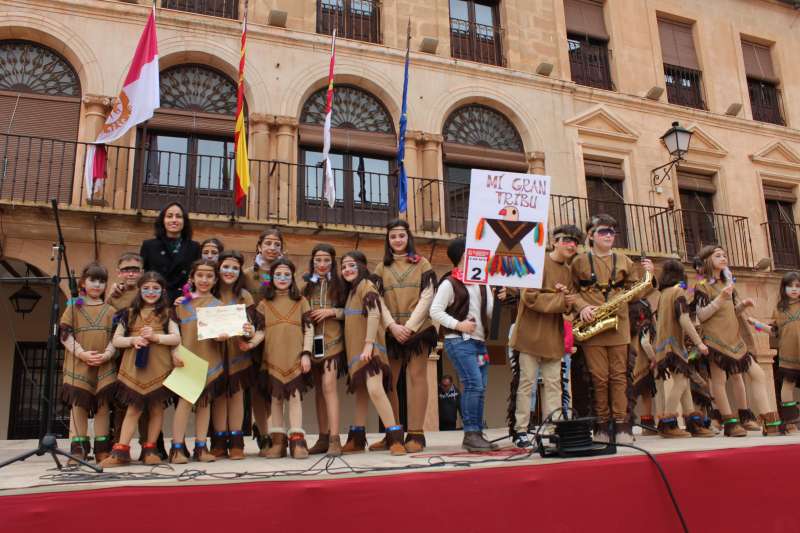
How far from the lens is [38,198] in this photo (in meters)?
9.67

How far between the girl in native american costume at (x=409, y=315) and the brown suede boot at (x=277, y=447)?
29.1 inches

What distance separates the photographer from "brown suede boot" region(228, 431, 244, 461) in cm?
472

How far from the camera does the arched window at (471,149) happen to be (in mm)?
12219

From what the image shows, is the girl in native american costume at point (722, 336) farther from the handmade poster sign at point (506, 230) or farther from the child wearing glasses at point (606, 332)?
the handmade poster sign at point (506, 230)

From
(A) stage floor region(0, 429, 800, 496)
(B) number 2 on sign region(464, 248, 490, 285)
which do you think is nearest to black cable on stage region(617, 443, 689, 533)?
(A) stage floor region(0, 429, 800, 496)

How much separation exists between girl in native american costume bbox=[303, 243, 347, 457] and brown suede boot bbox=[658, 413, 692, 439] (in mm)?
3002

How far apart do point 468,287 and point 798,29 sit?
16.4 m

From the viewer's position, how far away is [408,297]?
16.8 ft

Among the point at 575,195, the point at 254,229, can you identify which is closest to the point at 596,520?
the point at 254,229

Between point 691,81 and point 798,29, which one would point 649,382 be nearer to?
point 691,81

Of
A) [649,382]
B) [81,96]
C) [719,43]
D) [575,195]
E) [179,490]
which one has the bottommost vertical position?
[179,490]

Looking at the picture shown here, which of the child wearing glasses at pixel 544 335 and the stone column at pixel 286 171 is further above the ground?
the stone column at pixel 286 171

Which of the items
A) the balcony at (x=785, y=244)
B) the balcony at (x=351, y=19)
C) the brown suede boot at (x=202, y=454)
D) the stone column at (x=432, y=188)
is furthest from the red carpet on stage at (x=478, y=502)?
the balcony at (x=785, y=244)

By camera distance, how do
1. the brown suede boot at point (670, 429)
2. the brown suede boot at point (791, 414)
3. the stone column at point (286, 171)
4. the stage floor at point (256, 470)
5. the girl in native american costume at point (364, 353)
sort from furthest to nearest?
1. the stone column at point (286, 171)
2. the brown suede boot at point (791, 414)
3. the brown suede boot at point (670, 429)
4. the girl in native american costume at point (364, 353)
5. the stage floor at point (256, 470)
